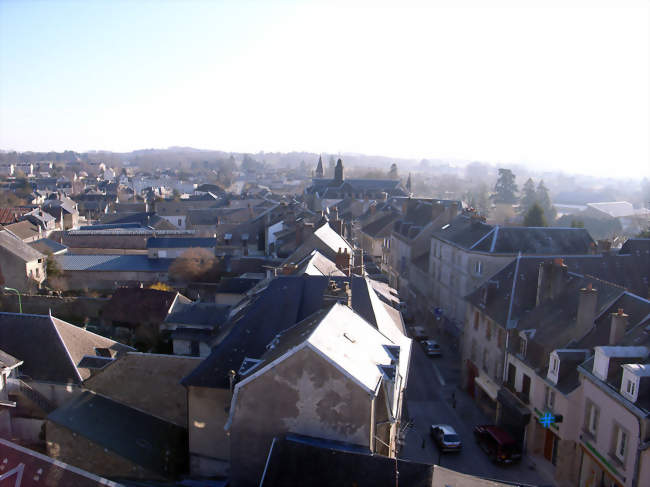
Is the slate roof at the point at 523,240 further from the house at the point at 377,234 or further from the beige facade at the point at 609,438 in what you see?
the beige facade at the point at 609,438

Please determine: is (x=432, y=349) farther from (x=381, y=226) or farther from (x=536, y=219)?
(x=536, y=219)

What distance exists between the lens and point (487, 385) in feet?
75.7

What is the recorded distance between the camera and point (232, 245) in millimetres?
47344

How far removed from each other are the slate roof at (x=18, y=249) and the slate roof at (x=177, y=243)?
335 inches

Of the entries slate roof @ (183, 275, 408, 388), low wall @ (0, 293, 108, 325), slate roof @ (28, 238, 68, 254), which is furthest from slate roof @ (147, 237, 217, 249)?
slate roof @ (183, 275, 408, 388)

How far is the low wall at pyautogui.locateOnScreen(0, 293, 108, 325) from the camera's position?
110 feet

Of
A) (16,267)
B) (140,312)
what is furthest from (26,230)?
(140,312)

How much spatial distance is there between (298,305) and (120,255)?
32.2 meters

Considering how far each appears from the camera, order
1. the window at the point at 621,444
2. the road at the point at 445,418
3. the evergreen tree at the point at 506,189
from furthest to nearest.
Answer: the evergreen tree at the point at 506,189 < the road at the point at 445,418 < the window at the point at 621,444

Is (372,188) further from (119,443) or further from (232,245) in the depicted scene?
(119,443)

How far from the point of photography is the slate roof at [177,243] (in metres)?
44.3

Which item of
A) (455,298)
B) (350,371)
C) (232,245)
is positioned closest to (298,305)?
(350,371)

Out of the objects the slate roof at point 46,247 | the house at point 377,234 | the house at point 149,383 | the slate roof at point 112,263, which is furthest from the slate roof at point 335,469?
the slate roof at point 46,247

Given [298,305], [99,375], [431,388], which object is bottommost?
[431,388]
